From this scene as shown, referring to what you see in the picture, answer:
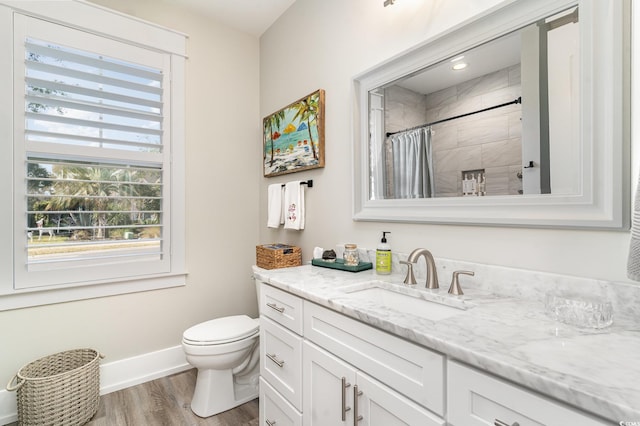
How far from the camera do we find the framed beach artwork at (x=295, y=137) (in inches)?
78.9

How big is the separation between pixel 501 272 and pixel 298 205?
4.38 feet

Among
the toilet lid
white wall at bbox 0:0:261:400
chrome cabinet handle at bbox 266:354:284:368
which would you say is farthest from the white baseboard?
chrome cabinet handle at bbox 266:354:284:368

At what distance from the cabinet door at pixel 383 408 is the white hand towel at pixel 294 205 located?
4.15 ft

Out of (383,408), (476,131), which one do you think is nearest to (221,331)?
(383,408)

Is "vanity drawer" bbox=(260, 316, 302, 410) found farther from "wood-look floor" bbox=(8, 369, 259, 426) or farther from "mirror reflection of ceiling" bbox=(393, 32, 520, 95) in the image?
"mirror reflection of ceiling" bbox=(393, 32, 520, 95)

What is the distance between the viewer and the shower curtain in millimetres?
1432

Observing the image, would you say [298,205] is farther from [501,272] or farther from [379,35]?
[501,272]

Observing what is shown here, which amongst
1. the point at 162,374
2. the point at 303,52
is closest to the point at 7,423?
the point at 162,374

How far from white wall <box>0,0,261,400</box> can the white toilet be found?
544 mm

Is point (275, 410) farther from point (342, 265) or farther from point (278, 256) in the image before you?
point (278, 256)

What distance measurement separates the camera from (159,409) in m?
1.88

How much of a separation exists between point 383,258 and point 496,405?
0.87 metres

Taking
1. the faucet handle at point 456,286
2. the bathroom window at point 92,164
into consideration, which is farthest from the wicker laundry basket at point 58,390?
the faucet handle at point 456,286

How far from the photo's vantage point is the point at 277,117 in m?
2.45
